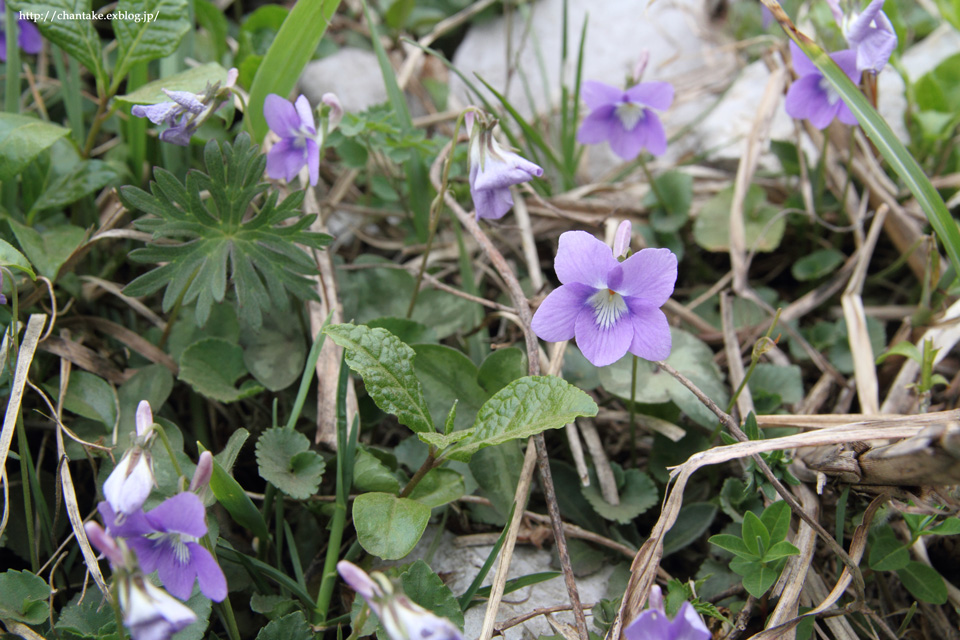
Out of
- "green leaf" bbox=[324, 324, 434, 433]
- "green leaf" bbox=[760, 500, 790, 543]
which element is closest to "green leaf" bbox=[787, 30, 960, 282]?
"green leaf" bbox=[760, 500, 790, 543]

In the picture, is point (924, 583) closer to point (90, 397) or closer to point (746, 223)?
point (746, 223)

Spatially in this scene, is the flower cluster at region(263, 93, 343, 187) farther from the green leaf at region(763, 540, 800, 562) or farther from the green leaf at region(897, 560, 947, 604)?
the green leaf at region(897, 560, 947, 604)

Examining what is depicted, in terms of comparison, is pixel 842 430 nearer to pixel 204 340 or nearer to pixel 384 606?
pixel 384 606

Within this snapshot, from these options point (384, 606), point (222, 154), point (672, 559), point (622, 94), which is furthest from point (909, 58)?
point (384, 606)

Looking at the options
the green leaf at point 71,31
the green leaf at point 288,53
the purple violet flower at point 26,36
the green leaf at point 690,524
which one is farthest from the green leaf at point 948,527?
the purple violet flower at point 26,36

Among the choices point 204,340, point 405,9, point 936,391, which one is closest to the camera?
point 204,340

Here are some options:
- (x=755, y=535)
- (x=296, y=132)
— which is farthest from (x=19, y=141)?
(x=755, y=535)
